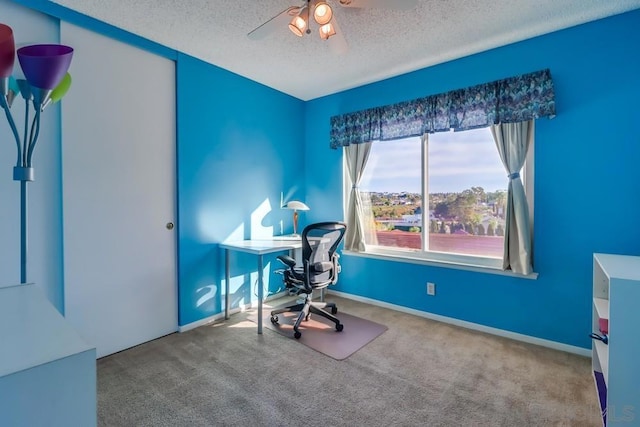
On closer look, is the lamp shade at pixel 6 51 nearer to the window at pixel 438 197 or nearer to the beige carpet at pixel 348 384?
the beige carpet at pixel 348 384

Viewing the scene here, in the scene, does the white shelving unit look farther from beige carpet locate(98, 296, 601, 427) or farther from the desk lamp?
the desk lamp

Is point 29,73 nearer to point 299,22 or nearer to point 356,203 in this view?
point 299,22

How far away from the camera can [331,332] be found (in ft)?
8.93

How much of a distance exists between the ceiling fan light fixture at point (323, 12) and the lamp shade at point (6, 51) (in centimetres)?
144

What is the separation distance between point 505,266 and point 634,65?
1701 mm

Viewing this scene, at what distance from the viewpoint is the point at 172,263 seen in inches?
107

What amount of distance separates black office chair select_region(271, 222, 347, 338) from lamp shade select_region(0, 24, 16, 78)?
1949 mm

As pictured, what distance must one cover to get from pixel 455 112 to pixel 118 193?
303 cm

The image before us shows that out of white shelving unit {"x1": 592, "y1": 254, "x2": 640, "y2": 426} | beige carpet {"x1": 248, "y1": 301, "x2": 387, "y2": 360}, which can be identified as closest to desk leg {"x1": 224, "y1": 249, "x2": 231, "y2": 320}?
beige carpet {"x1": 248, "y1": 301, "x2": 387, "y2": 360}

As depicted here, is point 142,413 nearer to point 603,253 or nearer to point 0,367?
point 0,367

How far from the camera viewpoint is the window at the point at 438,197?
2.76 metres

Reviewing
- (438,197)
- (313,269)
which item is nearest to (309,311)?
(313,269)

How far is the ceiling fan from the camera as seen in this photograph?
166cm

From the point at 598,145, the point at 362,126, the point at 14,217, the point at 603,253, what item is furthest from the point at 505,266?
the point at 14,217
